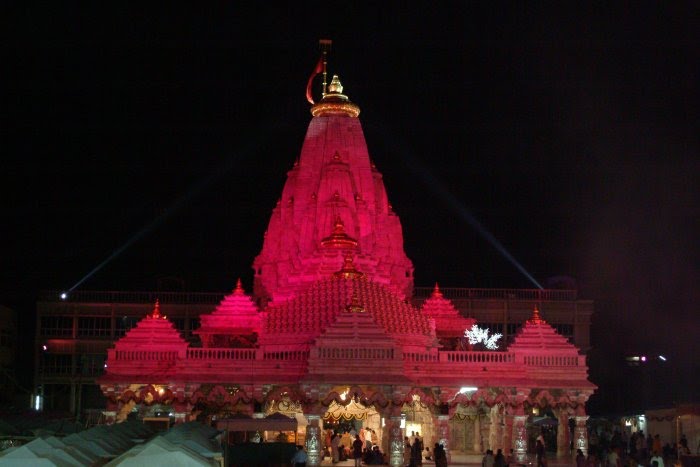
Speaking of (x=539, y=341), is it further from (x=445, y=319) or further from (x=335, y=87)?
(x=335, y=87)

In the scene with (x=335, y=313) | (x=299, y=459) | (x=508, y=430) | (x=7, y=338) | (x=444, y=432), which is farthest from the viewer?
(x=7, y=338)

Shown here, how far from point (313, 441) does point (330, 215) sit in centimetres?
1421

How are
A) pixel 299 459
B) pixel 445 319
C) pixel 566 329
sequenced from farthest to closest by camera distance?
pixel 566 329 < pixel 445 319 < pixel 299 459

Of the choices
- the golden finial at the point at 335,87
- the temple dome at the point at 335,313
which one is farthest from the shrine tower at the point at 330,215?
the temple dome at the point at 335,313

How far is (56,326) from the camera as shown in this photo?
71.2 m

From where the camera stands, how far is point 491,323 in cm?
7312

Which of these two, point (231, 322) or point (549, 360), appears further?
point (231, 322)

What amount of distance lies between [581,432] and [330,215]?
15.6 meters

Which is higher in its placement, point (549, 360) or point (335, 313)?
point (335, 313)

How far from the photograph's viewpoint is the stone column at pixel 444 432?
145ft

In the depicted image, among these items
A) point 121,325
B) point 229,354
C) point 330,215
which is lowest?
point 229,354

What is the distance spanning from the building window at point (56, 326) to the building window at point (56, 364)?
50.6 inches

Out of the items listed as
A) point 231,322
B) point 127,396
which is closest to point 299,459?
point 127,396

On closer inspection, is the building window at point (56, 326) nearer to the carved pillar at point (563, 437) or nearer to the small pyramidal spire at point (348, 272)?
the small pyramidal spire at point (348, 272)
